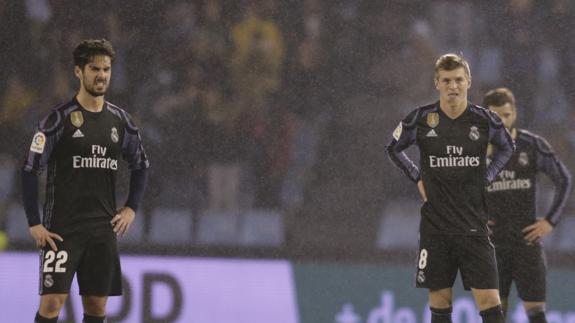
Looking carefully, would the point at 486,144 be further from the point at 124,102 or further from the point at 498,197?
the point at 124,102

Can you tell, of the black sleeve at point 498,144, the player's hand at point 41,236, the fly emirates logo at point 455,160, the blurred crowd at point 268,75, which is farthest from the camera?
the blurred crowd at point 268,75

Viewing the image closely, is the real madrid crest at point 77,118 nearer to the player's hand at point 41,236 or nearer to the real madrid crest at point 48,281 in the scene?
the player's hand at point 41,236

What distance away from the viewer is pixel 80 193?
16.3 ft

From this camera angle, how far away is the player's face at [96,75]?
491 cm

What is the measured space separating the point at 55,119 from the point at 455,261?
6.94ft

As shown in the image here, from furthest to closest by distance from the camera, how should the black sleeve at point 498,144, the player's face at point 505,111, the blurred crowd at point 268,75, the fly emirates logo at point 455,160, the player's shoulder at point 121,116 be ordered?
the blurred crowd at point 268,75, the player's face at point 505,111, the black sleeve at point 498,144, the fly emirates logo at point 455,160, the player's shoulder at point 121,116

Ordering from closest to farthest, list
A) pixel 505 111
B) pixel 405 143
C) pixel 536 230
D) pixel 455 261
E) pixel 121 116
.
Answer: pixel 121 116 → pixel 455 261 → pixel 405 143 → pixel 505 111 → pixel 536 230

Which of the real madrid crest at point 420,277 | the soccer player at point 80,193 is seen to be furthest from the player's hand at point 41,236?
the real madrid crest at point 420,277

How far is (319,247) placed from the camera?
7629 millimetres

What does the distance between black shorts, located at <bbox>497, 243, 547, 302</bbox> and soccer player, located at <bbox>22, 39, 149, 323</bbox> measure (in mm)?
2483

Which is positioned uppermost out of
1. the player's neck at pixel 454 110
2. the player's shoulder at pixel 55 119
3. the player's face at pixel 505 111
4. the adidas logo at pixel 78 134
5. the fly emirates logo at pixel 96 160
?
the player's face at pixel 505 111

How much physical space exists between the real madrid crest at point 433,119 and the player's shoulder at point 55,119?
1.78 metres

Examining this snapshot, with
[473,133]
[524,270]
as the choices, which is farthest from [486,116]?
[524,270]

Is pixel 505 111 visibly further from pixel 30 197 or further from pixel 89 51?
pixel 30 197
